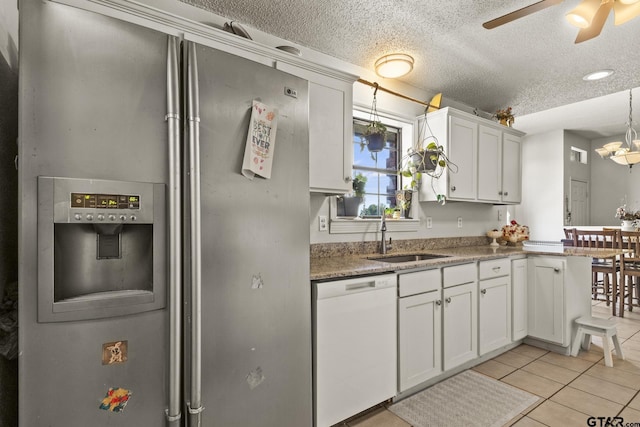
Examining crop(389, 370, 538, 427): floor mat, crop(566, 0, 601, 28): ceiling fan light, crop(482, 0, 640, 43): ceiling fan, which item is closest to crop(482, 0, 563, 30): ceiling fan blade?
crop(482, 0, 640, 43): ceiling fan

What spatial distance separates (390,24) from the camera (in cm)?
217

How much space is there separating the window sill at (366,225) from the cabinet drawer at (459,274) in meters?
0.68

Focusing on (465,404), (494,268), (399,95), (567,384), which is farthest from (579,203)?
(465,404)

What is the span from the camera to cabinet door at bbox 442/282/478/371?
7.56 ft

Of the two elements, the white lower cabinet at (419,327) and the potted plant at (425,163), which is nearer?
the white lower cabinet at (419,327)

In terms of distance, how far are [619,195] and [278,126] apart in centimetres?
796

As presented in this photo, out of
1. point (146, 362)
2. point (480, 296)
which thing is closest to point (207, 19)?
point (146, 362)

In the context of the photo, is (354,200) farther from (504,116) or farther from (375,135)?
(504,116)

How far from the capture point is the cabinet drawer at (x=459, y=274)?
2.31 m

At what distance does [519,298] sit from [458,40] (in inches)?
89.1

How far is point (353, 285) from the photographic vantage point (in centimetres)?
181

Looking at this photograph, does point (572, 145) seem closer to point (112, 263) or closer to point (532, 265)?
point (532, 265)

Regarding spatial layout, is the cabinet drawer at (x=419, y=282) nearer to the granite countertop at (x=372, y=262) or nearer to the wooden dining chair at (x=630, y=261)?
the granite countertop at (x=372, y=262)

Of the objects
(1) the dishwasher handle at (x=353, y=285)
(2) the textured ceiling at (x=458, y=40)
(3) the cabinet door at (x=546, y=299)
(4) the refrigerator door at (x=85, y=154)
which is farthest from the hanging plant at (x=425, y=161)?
(4) the refrigerator door at (x=85, y=154)
